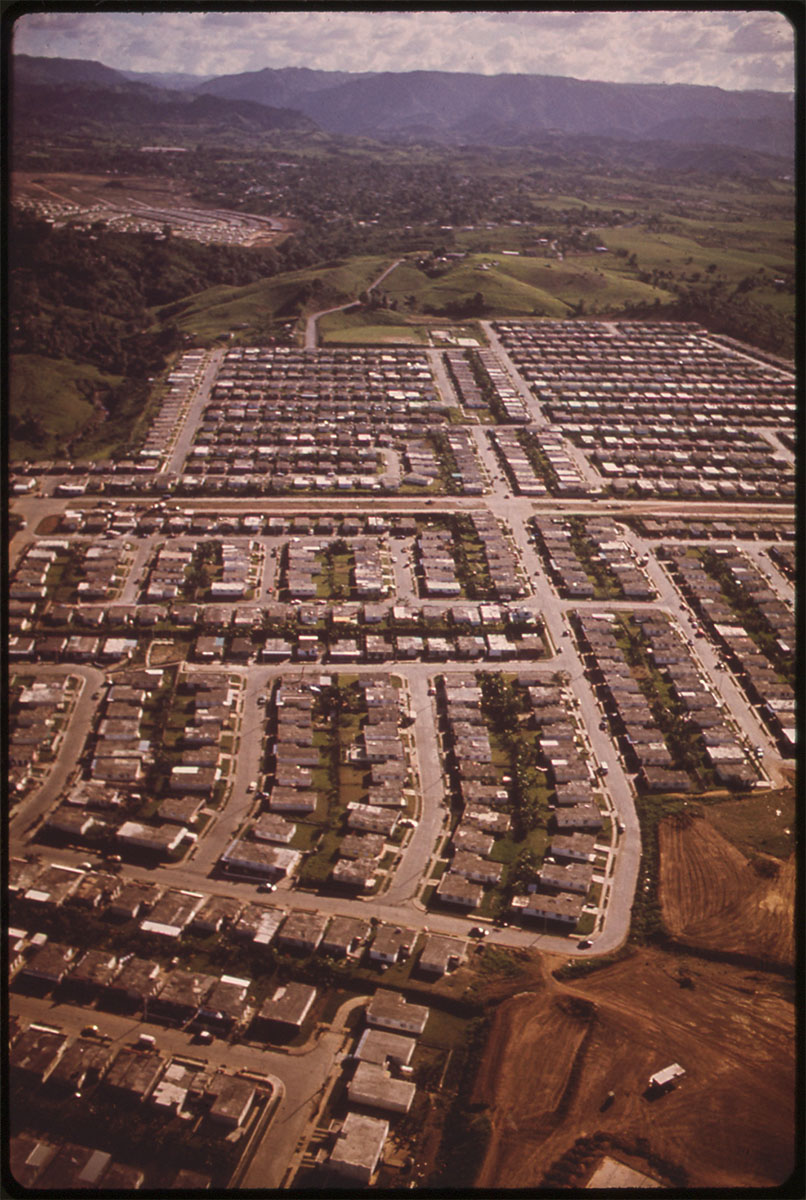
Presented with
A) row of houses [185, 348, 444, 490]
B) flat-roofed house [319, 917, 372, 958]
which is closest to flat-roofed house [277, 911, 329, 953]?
flat-roofed house [319, 917, 372, 958]

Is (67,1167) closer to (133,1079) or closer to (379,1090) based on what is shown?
(133,1079)

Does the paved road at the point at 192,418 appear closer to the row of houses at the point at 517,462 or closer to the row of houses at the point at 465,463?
the row of houses at the point at 465,463

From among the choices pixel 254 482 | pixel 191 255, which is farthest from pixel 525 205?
pixel 254 482

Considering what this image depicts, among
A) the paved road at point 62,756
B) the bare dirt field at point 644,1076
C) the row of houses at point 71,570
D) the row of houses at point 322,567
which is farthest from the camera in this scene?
the row of houses at point 322,567

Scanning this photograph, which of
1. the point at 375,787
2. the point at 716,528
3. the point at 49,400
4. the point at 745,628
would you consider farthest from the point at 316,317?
the point at 375,787

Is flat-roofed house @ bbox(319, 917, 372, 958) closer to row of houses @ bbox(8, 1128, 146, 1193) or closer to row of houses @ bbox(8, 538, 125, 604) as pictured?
row of houses @ bbox(8, 1128, 146, 1193)

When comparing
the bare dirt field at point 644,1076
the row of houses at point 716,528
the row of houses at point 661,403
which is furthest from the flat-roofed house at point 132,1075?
the row of houses at point 661,403
